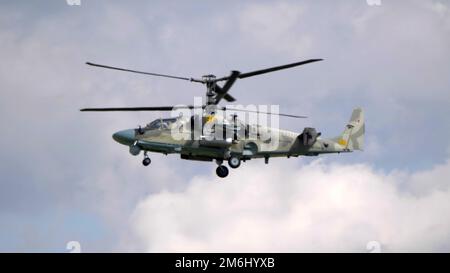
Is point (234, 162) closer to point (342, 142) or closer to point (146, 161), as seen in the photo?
point (146, 161)

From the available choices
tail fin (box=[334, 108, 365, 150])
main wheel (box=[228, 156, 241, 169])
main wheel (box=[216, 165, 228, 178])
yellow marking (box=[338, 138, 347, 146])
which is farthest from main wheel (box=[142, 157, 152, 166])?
yellow marking (box=[338, 138, 347, 146])

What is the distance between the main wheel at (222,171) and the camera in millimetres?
71062

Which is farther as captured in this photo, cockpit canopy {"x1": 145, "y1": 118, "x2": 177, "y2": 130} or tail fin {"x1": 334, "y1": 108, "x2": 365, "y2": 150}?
tail fin {"x1": 334, "y1": 108, "x2": 365, "y2": 150}

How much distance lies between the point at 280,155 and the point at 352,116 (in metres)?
9.04

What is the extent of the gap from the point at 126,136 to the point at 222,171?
7.47 meters

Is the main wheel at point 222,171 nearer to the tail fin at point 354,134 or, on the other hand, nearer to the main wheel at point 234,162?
the main wheel at point 234,162

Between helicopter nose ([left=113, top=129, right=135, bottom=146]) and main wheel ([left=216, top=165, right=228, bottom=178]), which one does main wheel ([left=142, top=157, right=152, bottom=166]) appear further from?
main wheel ([left=216, top=165, right=228, bottom=178])

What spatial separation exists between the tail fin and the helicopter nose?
16621mm

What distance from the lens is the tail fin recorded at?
76562 mm

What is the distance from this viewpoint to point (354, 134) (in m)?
77.4

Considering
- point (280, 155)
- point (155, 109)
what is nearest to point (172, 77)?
point (155, 109)

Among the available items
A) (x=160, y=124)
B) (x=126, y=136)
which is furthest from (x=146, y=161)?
(x=160, y=124)
